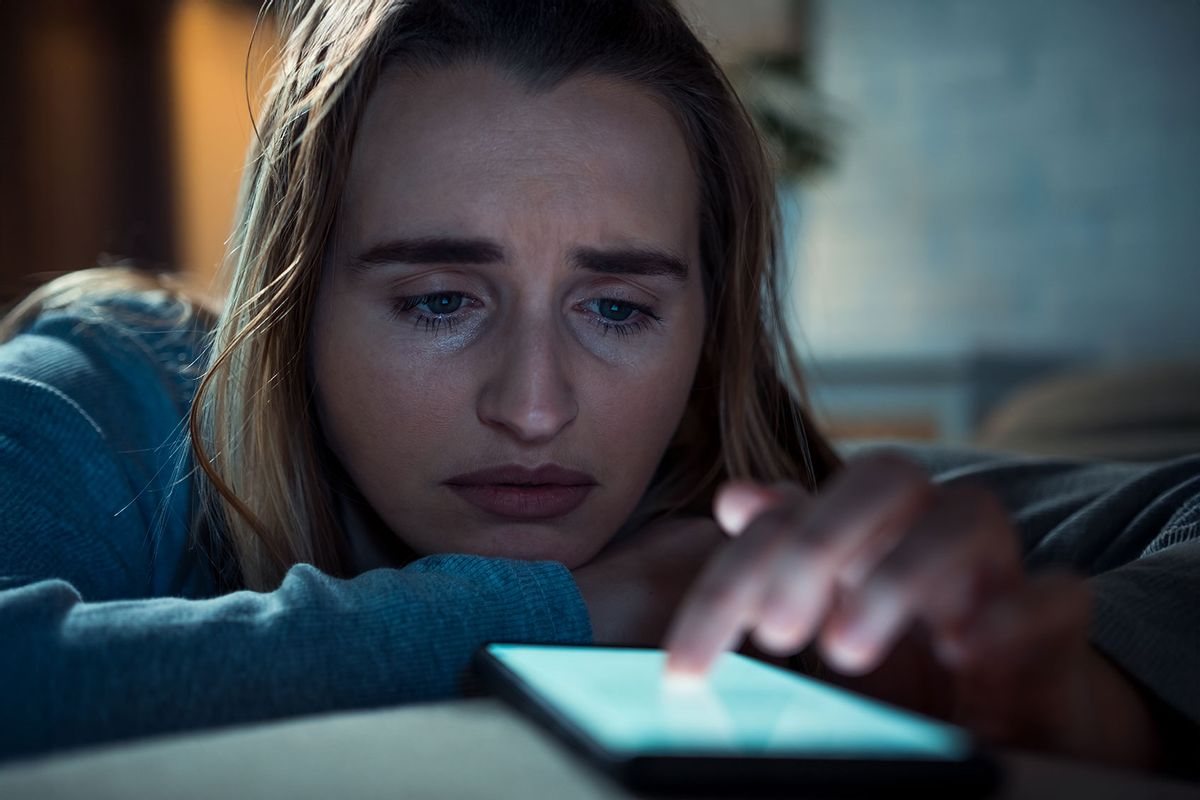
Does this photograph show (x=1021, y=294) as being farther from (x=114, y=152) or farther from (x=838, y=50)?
(x=114, y=152)

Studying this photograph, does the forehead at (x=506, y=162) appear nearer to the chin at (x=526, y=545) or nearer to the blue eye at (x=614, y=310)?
the blue eye at (x=614, y=310)

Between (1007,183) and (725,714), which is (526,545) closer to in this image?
(725,714)

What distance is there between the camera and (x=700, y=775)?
358 mm

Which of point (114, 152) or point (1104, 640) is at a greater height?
point (114, 152)

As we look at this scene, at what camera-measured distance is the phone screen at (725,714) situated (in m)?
0.38

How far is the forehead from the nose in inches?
3.5

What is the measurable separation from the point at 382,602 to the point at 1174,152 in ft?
11.4

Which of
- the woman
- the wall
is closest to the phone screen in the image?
the woman

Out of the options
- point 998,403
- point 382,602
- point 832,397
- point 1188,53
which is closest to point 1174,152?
point 1188,53

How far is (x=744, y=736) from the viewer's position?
391mm

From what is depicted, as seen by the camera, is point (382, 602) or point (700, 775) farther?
point (382, 602)

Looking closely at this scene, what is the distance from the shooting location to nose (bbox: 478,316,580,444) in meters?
0.83

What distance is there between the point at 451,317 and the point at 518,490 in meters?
0.15

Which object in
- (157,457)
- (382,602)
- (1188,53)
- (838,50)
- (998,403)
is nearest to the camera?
(382,602)
